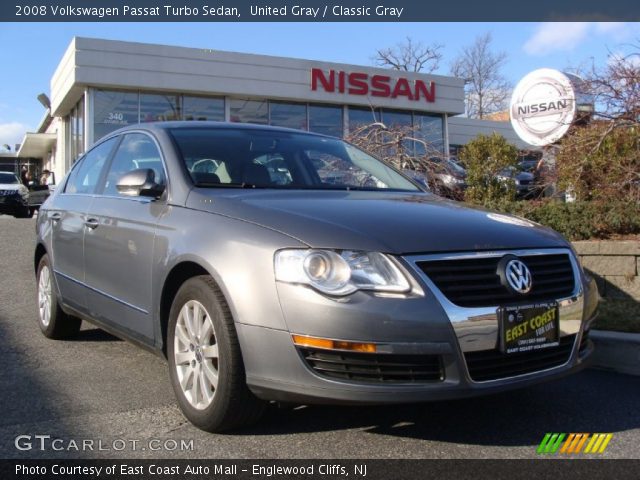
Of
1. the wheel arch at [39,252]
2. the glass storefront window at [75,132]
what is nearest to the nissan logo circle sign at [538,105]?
the wheel arch at [39,252]

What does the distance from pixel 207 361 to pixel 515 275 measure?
1.58m

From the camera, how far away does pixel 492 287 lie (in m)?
3.06

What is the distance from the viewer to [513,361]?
310cm

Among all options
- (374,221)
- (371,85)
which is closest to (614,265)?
(374,221)

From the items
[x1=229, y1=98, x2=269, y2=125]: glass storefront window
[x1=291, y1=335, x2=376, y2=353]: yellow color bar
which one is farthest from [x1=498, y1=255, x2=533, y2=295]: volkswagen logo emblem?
[x1=229, y1=98, x2=269, y2=125]: glass storefront window

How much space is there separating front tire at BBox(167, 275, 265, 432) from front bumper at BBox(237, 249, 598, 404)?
0.13 metres

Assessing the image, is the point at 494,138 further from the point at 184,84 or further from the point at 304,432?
the point at 184,84

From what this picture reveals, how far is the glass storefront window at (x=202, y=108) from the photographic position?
834 inches

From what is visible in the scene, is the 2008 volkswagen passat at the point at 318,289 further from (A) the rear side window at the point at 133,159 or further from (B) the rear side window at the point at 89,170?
(B) the rear side window at the point at 89,170

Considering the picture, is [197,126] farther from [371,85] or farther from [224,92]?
[371,85]

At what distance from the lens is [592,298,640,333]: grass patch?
5.40m

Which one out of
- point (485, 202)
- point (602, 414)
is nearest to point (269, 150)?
point (602, 414)

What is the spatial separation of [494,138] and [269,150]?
6.42 m

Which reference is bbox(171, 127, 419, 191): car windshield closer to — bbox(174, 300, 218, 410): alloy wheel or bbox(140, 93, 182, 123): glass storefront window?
bbox(174, 300, 218, 410): alloy wheel
